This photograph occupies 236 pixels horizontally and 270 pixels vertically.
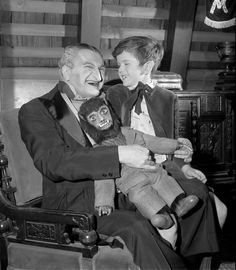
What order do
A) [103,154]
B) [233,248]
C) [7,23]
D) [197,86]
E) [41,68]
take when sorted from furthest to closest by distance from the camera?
[197,86] → [41,68] → [7,23] → [233,248] → [103,154]

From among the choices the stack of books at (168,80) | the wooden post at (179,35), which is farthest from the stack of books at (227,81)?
the stack of books at (168,80)

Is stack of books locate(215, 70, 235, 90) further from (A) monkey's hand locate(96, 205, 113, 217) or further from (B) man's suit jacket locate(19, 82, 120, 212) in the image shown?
(A) monkey's hand locate(96, 205, 113, 217)

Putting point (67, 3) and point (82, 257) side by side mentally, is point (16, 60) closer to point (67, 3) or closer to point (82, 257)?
point (67, 3)

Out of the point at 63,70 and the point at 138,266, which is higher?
the point at 63,70

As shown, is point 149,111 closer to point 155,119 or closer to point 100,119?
point 155,119

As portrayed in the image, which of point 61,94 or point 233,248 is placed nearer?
point 61,94

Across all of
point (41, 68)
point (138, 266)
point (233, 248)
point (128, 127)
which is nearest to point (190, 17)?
point (41, 68)

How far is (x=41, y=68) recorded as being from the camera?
15.6 feet

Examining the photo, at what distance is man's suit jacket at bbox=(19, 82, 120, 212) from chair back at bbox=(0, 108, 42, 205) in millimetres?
171

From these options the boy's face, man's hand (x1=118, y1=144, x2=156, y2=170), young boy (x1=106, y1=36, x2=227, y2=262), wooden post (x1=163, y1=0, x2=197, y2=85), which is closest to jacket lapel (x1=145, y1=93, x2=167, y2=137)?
young boy (x1=106, y1=36, x2=227, y2=262)

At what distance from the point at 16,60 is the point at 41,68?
274 millimetres

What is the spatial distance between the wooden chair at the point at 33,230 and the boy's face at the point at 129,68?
0.64 m

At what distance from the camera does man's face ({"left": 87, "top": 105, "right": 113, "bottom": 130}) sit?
207cm

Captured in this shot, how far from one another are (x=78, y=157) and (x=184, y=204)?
0.54m
